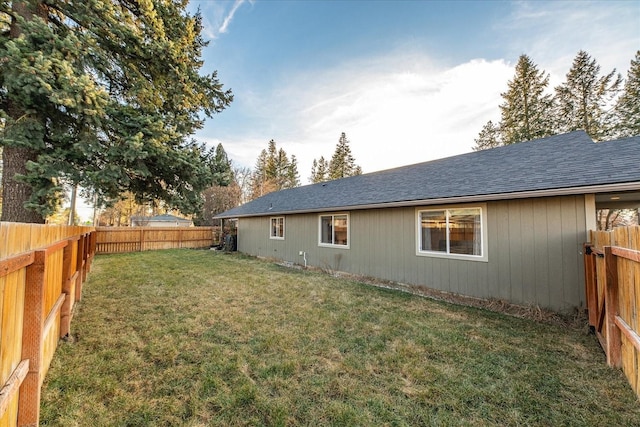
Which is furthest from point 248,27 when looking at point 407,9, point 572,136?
point 572,136

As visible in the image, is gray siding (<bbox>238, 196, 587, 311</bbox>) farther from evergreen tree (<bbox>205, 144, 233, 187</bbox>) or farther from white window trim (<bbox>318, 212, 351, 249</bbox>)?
evergreen tree (<bbox>205, 144, 233, 187</bbox>)

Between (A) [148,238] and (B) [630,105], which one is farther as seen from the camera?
(A) [148,238]

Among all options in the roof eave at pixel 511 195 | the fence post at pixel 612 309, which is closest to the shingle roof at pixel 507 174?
the roof eave at pixel 511 195

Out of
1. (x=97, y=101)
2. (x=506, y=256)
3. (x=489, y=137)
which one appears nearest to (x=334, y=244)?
(x=506, y=256)

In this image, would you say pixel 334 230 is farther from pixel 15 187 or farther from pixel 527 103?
pixel 527 103

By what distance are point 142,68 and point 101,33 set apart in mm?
857

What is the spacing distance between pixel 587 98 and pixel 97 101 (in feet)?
79.7

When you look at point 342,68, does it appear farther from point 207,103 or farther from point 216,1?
point 207,103

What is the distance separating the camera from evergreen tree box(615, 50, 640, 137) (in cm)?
1434

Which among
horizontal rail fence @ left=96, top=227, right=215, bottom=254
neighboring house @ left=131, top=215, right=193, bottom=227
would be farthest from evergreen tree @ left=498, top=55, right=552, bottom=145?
neighboring house @ left=131, top=215, right=193, bottom=227

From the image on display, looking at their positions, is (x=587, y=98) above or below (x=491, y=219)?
above

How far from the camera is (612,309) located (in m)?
2.94

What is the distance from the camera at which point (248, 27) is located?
31.9 ft

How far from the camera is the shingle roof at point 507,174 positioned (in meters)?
4.76
